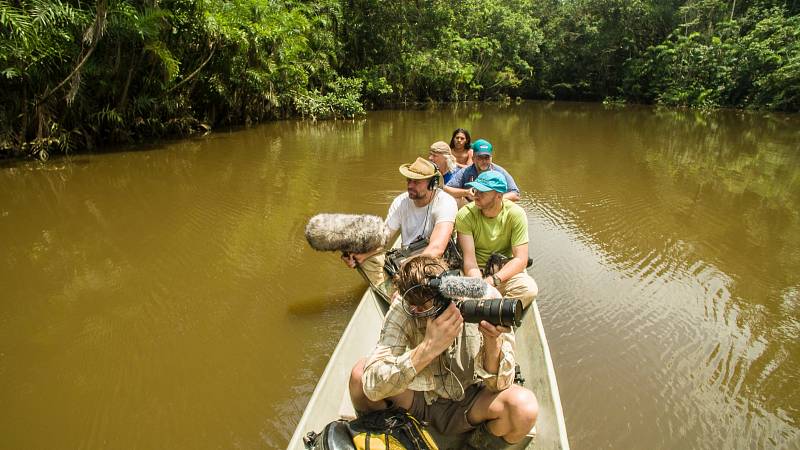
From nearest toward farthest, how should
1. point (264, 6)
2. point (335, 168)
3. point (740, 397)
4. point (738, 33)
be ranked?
point (740, 397) < point (335, 168) < point (264, 6) < point (738, 33)

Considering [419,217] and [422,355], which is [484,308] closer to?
[422,355]

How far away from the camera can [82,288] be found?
4801 mm

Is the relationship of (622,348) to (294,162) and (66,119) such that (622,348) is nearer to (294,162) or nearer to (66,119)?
(294,162)

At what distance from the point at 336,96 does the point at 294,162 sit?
31.6 feet

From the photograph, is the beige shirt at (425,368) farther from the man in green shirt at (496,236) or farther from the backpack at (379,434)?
the man in green shirt at (496,236)

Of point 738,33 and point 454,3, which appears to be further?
point 454,3

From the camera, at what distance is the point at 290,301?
4.59 metres

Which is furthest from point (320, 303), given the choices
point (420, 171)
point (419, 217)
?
point (420, 171)

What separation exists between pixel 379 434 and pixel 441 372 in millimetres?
372

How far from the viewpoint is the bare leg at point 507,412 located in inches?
82.5

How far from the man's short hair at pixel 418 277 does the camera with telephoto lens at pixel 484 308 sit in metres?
0.04

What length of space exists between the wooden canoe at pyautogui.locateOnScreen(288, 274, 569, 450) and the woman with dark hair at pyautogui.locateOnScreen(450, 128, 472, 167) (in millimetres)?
2659

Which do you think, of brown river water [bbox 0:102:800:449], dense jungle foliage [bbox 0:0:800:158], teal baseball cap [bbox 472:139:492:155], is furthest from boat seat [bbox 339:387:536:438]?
dense jungle foliage [bbox 0:0:800:158]

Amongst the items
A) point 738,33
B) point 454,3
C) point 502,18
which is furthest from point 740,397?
point 502,18
